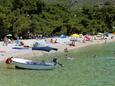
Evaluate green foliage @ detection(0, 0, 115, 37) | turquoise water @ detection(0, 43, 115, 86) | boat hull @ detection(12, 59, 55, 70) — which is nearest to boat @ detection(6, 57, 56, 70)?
boat hull @ detection(12, 59, 55, 70)

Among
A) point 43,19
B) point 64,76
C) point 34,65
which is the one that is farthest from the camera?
point 43,19

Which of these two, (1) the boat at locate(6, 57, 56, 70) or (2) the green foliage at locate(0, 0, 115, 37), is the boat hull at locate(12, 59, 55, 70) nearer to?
(1) the boat at locate(6, 57, 56, 70)

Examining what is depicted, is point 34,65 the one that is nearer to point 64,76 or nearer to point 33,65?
point 33,65

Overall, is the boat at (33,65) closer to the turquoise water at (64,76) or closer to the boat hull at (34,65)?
the boat hull at (34,65)

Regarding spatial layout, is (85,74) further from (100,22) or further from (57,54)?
(100,22)

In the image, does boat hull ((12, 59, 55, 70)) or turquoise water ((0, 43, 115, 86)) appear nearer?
turquoise water ((0, 43, 115, 86))

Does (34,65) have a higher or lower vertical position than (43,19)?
higher

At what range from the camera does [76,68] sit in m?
45.1

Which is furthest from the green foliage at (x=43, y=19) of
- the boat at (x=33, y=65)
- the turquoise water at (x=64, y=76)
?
the turquoise water at (x=64, y=76)

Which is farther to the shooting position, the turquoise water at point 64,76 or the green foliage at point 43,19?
the green foliage at point 43,19

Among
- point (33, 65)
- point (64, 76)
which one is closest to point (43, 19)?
point (33, 65)

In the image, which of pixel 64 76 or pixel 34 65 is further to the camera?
pixel 34 65

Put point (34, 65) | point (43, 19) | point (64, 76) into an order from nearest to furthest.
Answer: point (64, 76)
point (34, 65)
point (43, 19)

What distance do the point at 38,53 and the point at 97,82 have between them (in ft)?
79.3
